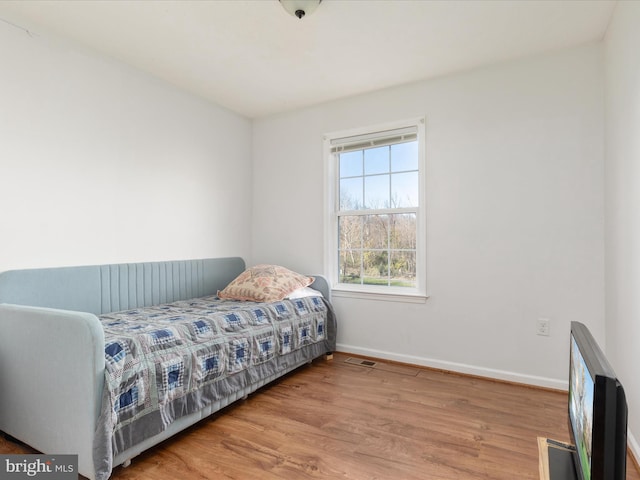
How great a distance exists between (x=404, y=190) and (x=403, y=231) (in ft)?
1.20

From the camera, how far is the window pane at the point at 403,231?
3301 mm

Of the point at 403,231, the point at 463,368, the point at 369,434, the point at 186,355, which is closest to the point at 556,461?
the point at 369,434

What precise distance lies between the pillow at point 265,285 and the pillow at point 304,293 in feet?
0.09

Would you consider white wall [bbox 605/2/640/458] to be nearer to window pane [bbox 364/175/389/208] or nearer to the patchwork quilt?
window pane [bbox 364/175/389/208]

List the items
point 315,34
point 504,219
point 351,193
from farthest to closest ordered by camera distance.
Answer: point 351,193
point 504,219
point 315,34

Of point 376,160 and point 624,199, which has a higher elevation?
point 376,160

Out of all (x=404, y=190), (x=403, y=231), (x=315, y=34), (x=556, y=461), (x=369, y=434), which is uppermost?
(x=315, y=34)

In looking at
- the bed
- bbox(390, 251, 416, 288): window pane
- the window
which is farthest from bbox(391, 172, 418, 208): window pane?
the bed

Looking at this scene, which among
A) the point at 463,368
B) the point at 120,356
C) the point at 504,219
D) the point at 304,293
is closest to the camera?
the point at 120,356

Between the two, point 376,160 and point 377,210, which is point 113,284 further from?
point 376,160

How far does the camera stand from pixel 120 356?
5.56ft

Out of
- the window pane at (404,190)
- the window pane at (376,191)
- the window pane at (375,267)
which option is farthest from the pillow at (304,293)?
the window pane at (404,190)

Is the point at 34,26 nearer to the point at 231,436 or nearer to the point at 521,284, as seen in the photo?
the point at 231,436

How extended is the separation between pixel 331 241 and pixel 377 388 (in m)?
1.45
